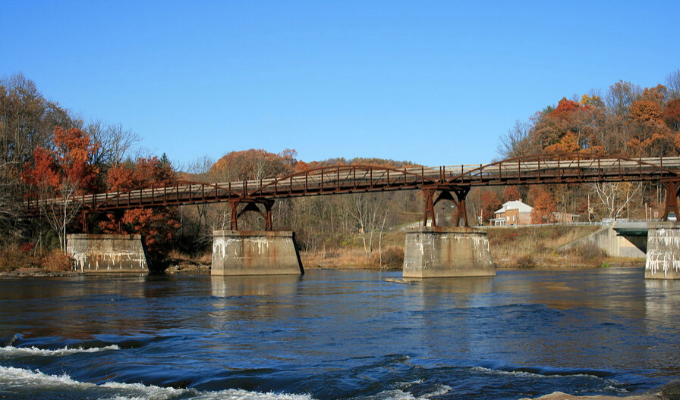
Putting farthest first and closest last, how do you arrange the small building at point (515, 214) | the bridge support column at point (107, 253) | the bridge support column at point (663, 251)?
the small building at point (515, 214) → the bridge support column at point (107, 253) → the bridge support column at point (663, 251)

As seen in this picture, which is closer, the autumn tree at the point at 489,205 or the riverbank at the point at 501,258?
the riverbank at the point at 501,258

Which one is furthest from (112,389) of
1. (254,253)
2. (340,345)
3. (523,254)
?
(523,254)

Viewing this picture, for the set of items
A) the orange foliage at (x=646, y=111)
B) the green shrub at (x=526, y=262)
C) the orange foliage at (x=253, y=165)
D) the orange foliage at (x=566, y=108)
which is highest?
the orange foliage at (x=566, y=108)

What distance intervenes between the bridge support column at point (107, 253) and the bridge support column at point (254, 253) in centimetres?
1340

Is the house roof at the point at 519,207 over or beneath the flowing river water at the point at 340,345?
over

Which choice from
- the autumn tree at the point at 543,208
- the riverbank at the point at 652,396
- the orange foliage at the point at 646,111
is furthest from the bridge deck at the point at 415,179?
the orange foliage at the point at 646,111

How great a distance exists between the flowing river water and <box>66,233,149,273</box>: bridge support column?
2699 cm

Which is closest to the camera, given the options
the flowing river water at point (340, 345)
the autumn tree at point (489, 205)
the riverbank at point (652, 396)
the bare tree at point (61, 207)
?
the riverbank at point (652, 396)

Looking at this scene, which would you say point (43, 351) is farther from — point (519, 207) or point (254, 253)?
point (519, 207)

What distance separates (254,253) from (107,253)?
17483 millimetres

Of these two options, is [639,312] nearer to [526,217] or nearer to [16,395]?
[16,395]

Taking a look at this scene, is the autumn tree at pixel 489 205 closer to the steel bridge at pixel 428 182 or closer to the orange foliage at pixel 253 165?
the orange foliage at pixel 253 165

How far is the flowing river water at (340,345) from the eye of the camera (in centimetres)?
1614

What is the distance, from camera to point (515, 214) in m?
104
